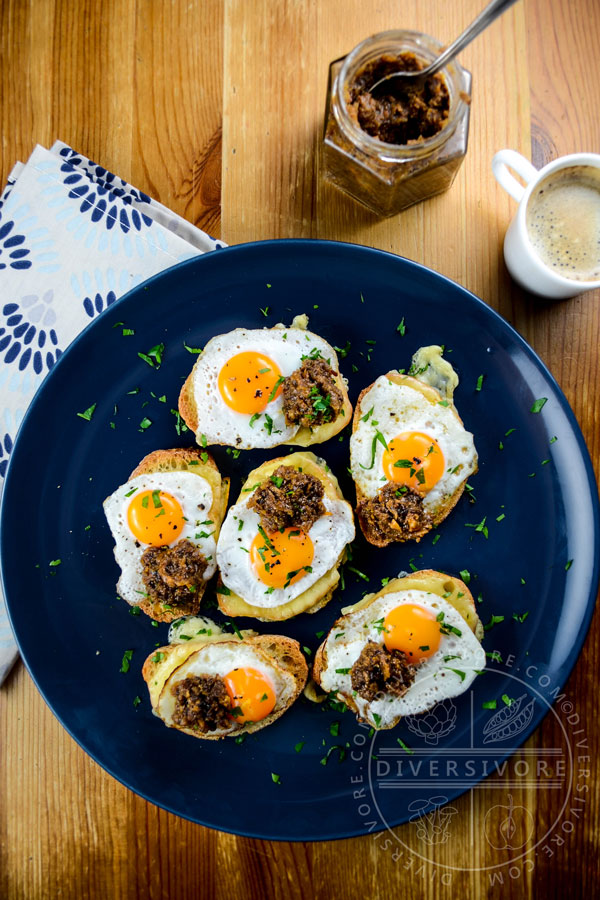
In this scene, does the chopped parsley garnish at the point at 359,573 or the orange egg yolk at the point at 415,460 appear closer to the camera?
the orange egg yolk at the point at 415,460

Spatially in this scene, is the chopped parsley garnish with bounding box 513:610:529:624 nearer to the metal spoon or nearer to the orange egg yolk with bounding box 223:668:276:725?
the orange egg yolk with bounding box 223:668:276:725

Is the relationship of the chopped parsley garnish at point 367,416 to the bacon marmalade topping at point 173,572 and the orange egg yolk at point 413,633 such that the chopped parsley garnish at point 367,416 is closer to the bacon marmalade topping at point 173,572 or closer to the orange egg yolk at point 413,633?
the orange egg yolk at point 413,633

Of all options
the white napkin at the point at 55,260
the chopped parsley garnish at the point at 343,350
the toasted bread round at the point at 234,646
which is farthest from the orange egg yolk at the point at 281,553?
the white napkin at the point at 55,260

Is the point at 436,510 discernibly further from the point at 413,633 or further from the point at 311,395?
the point at 311,395

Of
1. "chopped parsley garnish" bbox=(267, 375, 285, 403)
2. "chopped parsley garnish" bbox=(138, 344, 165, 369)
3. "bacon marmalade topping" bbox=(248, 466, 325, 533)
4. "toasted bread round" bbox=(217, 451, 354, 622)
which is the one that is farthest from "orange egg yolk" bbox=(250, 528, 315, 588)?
"chopped parsley garnish" bbox=(138, 344, 165, 369)

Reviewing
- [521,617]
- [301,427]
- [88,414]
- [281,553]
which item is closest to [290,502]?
[281,553]

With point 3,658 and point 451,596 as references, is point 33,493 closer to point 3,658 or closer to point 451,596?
point 3,658
